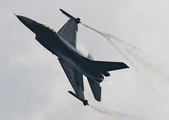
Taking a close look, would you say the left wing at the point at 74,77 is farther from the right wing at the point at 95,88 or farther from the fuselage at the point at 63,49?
the fuselage at the point at 63,49

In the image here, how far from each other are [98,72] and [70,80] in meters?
7.25

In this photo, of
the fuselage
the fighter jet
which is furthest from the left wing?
the fuselage

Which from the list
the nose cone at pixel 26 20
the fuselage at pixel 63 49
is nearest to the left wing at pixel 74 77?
the fuselage at pixel 63 49

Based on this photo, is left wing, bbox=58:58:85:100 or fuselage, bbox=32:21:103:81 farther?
left wing, bbox=58:58:85:100

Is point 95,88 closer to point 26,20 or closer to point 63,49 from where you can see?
point 63,49

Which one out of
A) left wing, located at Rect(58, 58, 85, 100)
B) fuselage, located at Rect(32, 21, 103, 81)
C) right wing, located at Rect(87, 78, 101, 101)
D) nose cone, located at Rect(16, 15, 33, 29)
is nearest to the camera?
fuselage, located at Rect(32, 21, 103, 81)

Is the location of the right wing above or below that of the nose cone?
below

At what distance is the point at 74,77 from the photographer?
72.2 meters

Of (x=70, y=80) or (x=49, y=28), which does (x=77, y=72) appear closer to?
(x=70, y=80)

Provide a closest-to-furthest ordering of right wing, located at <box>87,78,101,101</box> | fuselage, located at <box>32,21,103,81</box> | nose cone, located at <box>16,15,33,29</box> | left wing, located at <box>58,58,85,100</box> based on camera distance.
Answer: fuselage, located at <box>32,21,103,81</box>, nose cone, located at <box>16,15,33,29</box>, right wing, located at <box>87,78,101,101</box>, left wing, located at <box>58,58,85,100</box>

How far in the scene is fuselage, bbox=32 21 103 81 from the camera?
212ft

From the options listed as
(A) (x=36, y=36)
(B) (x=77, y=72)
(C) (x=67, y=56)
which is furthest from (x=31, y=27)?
(B) (x=77, y=72)

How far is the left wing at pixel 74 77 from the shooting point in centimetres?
7175

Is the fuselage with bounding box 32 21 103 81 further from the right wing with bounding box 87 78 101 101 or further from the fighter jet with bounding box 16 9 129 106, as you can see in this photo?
the right wing with bounding box 87 78 101 101
